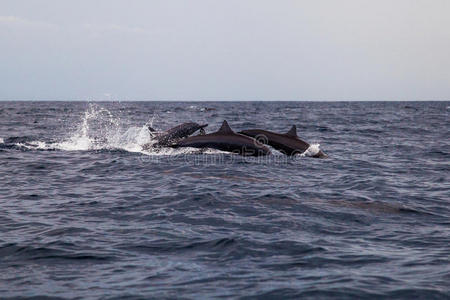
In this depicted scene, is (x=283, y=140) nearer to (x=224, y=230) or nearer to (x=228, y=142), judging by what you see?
(x=228, y=142)

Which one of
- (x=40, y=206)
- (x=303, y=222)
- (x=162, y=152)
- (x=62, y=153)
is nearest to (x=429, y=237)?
(x=303, y=222)

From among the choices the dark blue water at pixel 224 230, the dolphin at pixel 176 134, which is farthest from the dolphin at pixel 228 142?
the dolphin at pixel 176 134

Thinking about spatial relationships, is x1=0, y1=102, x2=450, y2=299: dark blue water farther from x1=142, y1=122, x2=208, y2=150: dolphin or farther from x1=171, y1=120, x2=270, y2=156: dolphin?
x1=142, y1=122, x2=208, y2=150: dolphin

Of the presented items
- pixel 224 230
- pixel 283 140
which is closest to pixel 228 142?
pixel 283 140

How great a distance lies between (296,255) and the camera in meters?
7.25

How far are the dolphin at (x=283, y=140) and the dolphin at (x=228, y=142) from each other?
20.3 inches

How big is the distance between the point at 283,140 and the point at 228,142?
2111mm

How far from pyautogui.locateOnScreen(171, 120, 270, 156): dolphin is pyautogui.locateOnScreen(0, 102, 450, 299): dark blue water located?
2.08ft

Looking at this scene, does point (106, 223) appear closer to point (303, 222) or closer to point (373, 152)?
point (303, 222)

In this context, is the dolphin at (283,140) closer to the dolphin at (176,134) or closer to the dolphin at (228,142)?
the dolphin at (228,142)

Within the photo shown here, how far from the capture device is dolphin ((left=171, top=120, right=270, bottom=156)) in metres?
17.2

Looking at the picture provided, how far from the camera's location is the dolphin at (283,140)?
17781mm

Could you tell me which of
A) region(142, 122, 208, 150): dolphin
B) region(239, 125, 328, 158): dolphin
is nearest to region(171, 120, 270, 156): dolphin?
region(239, 125, 328, 158): dolphin

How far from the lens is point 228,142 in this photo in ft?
56.6
